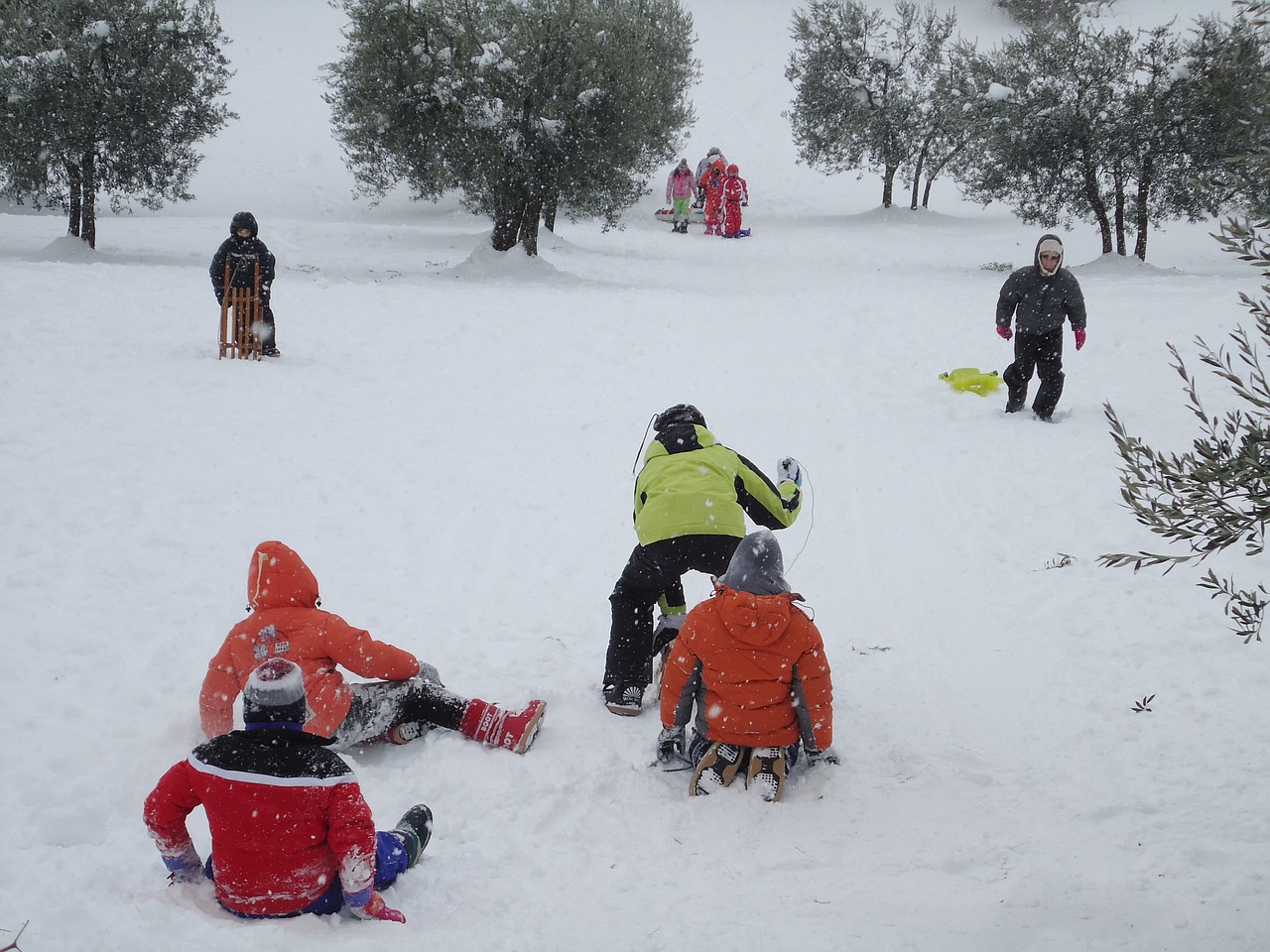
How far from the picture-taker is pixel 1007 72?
17625 millimetres

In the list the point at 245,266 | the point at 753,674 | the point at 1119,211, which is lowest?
the point at 753,674

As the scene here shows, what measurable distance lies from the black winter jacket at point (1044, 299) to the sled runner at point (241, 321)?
799 centimetres

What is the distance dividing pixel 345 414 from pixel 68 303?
16.8ft

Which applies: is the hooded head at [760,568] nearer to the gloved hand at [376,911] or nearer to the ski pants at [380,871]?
the ski pants at [380,871]

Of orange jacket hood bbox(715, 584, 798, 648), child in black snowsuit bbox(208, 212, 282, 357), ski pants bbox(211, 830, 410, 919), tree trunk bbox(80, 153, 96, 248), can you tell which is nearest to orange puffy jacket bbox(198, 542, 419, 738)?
ski pants bbox(211, 830, 410, 919)

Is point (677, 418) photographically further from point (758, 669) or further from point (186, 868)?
point (186, 868)

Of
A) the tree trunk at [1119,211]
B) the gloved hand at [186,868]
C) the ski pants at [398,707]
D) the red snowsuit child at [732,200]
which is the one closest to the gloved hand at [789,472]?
the ski pants at [398,707]

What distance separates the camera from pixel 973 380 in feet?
33.6

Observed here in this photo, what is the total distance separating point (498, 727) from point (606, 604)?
1.88m

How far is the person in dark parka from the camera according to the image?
884 centimetres

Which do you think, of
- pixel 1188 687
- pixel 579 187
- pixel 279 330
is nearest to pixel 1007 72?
pixel 579 187

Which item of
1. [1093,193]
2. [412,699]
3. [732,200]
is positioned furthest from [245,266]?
[1093,193]

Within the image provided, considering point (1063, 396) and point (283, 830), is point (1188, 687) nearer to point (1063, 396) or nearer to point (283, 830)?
point (283, 830)

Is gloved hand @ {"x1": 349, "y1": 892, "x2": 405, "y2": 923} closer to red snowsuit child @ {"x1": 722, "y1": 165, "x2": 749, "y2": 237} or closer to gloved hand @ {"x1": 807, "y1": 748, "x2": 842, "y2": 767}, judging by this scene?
gloved hand @ {"x1": 807, "y1": 748, "x2": 842, "y2": 767}
